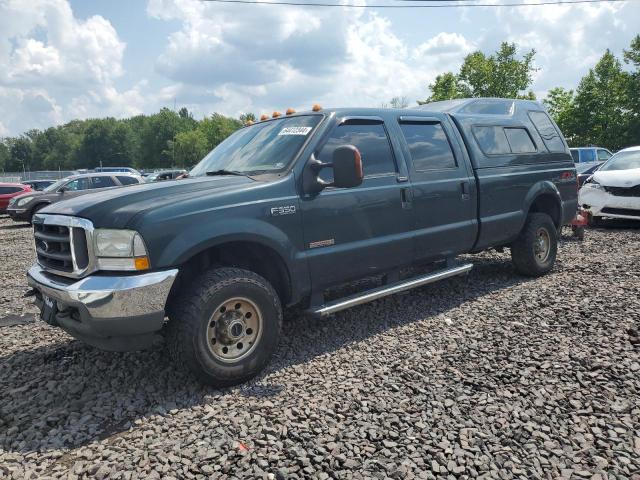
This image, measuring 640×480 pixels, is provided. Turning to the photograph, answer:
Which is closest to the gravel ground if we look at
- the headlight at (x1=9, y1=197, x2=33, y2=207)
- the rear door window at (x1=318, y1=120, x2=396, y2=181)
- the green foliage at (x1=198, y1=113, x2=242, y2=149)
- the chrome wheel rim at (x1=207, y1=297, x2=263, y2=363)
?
the chrome wheel rim at (x1=207, y1=297, x2=263, y2=363)

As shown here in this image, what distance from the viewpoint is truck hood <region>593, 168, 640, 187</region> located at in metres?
9.09

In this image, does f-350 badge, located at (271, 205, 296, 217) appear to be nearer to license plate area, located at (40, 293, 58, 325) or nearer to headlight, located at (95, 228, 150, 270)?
headlight, located at (95, 228, 150, 270)

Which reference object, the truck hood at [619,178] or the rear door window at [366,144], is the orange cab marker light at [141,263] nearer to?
the rear door window at [366,144]

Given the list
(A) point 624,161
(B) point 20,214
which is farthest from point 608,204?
(B) point 20,214

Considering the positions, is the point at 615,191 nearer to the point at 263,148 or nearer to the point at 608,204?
the point at 608,204

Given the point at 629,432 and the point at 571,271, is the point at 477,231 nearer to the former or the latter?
the point at 571,271

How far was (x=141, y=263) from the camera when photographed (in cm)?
304

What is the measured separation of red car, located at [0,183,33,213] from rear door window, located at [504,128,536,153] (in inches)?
770

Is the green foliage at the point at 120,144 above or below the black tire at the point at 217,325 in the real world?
above

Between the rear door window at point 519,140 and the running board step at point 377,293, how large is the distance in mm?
1731

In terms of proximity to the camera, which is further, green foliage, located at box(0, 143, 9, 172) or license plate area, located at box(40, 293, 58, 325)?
green foliage, located at box(0, 143, 9, 172)

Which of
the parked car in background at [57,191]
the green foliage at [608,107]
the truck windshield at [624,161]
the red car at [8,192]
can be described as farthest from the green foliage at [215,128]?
the truck windshield at [624,161]

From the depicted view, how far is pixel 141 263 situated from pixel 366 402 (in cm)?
171

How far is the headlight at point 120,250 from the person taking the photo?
3.01 meters
